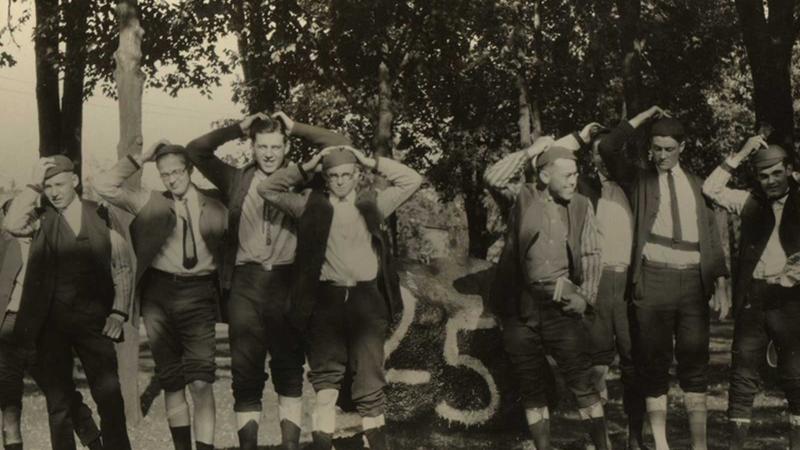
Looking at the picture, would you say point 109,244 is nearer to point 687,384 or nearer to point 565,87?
point 687,384

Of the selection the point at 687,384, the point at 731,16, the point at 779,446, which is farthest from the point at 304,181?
the point at 731,16

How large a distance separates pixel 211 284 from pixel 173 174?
2.64 ft

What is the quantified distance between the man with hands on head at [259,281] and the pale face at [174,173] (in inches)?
5.5

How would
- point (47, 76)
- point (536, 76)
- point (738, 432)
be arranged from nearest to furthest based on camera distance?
1. point (738, 432)
2. point (47, 76)
3. point (536, 76)

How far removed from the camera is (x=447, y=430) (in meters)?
9.35

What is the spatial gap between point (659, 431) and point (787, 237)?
1.64m

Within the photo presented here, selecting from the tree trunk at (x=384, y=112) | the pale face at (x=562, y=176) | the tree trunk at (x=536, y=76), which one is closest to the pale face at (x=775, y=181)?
the pale face at (x=562, y=176)

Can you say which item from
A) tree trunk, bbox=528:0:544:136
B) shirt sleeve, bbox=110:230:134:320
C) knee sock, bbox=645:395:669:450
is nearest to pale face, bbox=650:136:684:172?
knee sock, bbox=645:395:669:450

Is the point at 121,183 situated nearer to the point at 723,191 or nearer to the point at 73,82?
the point at 723,191

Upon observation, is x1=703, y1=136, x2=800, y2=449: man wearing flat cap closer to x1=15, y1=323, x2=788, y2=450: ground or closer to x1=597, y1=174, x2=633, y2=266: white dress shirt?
x1=597, y1=174, x2=633, y2=266: white dress shirt

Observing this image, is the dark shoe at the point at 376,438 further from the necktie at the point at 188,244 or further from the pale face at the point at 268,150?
the pale face at the point at 268,150

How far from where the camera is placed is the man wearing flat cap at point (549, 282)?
23.6 ft

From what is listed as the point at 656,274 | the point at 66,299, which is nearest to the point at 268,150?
the point at 66,299

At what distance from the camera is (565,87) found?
98.5 ft
